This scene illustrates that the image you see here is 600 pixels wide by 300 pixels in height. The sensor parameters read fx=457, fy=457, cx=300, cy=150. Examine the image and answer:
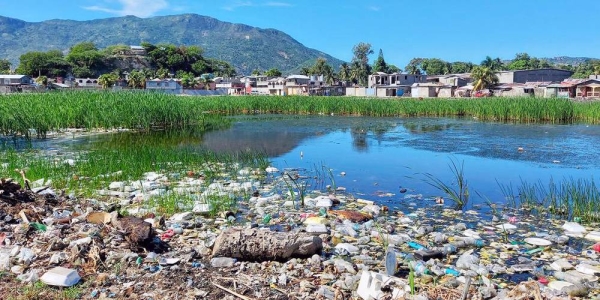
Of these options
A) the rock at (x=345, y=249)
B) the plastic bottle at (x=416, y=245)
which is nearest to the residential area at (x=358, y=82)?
the plastic bottle at (x=416, y=245)

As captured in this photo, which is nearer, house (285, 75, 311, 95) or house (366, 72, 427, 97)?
house (366, 72, 427, 97)

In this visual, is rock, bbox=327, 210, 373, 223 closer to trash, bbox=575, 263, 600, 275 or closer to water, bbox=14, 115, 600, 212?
water, bbox=14, 115, 600, 212

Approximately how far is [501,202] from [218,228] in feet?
14.7

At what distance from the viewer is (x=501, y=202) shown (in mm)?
7172

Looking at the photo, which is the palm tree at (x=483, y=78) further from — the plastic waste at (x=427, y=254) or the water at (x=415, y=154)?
the plastic waste at (x=427, y=254)

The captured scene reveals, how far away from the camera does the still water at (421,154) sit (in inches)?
343

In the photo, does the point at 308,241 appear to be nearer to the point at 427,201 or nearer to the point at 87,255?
the point at 87,255

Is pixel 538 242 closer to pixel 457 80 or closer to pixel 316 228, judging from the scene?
pixel 316 228

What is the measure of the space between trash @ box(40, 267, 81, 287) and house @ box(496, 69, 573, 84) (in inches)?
2438

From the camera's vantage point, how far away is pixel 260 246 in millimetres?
4285

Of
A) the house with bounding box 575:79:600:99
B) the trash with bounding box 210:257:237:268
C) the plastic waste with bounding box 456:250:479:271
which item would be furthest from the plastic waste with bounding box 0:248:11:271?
the house with bounding box 575:79:600:99

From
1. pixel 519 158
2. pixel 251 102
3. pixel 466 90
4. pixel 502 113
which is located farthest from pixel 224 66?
pixel 519 158

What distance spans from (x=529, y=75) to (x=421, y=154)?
53.7 meters

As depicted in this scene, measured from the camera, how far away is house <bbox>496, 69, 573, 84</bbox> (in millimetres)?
57875
